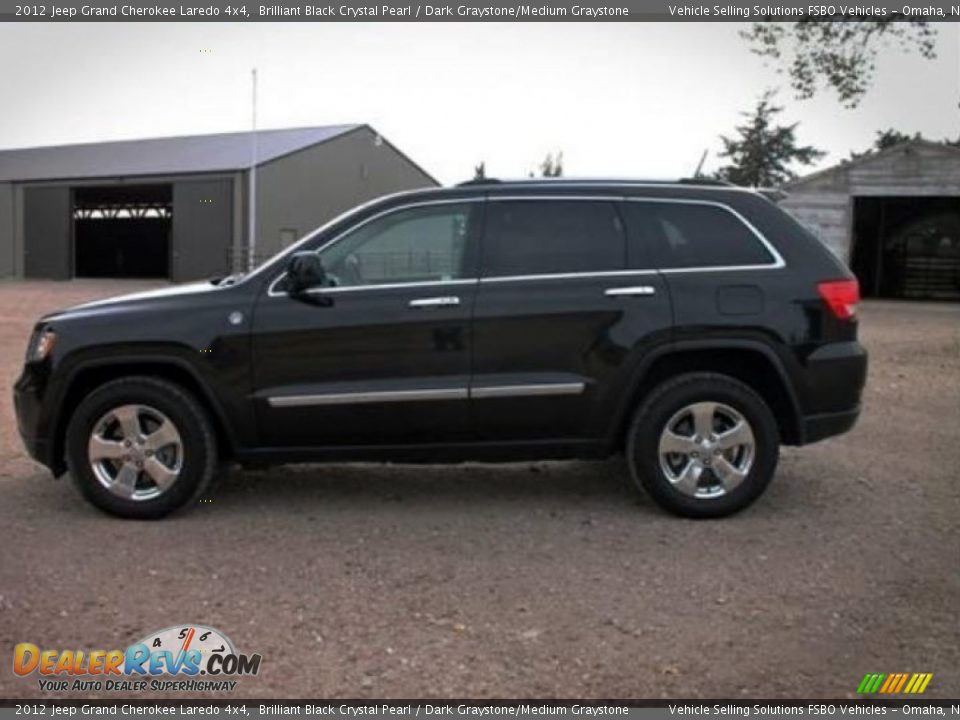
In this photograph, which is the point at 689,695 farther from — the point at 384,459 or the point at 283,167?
the point at 283,167

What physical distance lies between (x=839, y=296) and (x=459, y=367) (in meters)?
2.13

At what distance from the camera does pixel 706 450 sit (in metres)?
5.64

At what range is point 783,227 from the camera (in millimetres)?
5824

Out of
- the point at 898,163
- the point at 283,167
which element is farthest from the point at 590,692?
the point at 283,167

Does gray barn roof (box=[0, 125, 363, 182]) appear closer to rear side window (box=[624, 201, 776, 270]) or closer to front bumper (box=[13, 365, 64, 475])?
front bumper (box=[13, 365, 64, 475])

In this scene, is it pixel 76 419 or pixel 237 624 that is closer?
pixel 237 624

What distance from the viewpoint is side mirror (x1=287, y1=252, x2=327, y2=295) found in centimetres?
553

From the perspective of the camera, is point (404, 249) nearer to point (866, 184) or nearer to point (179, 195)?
point (866, 184)

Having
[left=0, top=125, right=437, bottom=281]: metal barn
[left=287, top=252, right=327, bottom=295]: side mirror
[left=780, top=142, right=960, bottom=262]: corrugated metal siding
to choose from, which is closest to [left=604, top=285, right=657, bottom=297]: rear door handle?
[left=287, top=252, right=327, bottom=295]: side mirror

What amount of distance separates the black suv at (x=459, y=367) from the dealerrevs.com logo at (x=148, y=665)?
1.69m

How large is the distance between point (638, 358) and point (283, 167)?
34.2 metres

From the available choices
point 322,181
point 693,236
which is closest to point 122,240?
point 322,181

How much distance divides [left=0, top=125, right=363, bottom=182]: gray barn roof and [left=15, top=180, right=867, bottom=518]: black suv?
32268 mm

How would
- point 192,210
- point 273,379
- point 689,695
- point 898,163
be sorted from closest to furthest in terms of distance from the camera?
point 689,695, point 273,379, point 898,163, point 192,210
